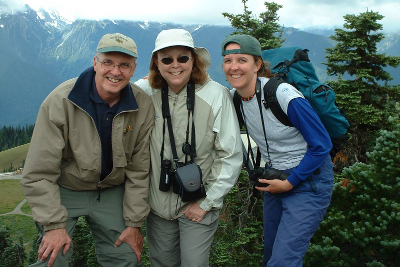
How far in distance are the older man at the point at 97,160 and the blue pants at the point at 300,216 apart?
167cm

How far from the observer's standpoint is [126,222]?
4.21 meters

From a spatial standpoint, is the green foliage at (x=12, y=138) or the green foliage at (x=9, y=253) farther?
the green foliage at (x=12, y=138)

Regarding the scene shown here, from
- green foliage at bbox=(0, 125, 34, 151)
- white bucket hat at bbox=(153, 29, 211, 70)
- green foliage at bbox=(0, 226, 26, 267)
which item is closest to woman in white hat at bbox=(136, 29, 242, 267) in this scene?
white bucket hat at bbox=(153, 29, 211, 70)

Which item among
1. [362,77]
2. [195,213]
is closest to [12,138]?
[362,77]

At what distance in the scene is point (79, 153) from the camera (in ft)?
12.4

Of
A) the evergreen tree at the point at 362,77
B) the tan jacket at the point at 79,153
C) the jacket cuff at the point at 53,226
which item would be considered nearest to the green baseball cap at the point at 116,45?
the tan jacket at the point at 79,153

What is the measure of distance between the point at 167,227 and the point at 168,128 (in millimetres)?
1289

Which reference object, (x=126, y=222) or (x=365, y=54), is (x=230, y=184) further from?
(x=365, y=54)

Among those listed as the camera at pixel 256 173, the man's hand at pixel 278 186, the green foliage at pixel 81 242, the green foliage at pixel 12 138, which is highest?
the camera at pixel 256 173

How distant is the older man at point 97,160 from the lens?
365cm

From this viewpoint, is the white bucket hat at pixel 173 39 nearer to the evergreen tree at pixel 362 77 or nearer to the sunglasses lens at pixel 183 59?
the sunglasses lens at pixel 183 59

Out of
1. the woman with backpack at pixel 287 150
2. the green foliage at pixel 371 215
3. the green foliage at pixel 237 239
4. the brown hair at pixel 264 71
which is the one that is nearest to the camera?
the woman with backpack at pixel 287 150

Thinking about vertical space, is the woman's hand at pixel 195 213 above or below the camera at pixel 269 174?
below

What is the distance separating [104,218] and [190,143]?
1.46 metres
